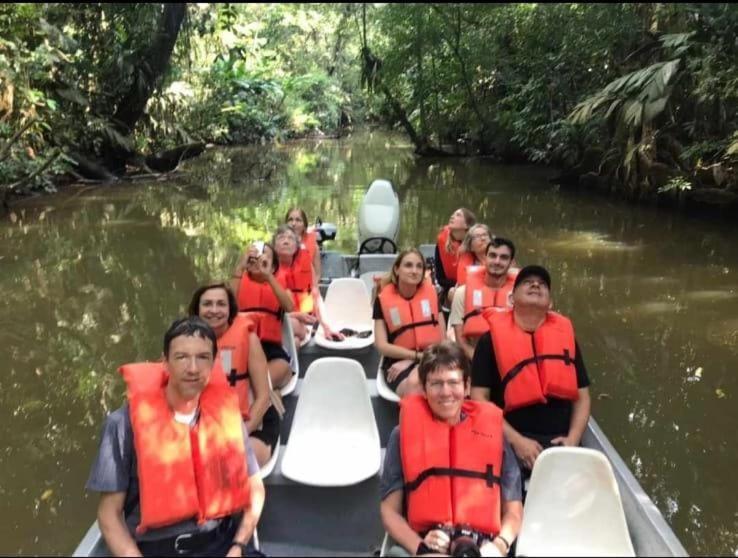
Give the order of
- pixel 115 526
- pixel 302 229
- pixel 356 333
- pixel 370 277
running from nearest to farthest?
pixel 115 526, pixel 356 333, pixel 302 229, pixel 370 277

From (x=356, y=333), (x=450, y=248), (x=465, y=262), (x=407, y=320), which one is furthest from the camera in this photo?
(x=450, y=248)

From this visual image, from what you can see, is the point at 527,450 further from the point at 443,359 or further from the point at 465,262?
the point at 465,262

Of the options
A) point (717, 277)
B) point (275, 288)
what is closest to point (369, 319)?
point (275, 288)

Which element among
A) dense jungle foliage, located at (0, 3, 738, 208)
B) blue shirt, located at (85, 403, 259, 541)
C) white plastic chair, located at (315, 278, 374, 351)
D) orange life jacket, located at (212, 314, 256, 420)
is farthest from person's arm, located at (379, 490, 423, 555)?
dense jungle foliage, located at (0, 3, 738, 208)

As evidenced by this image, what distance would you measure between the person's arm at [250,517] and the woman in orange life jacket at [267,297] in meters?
1.35

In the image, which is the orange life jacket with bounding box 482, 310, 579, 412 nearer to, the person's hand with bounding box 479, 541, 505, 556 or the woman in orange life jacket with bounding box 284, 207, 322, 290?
the person's hand with bounding box 479, 541, 505, 556

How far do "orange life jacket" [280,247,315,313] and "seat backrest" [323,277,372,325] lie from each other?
28 centimetres

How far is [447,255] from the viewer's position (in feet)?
16.8

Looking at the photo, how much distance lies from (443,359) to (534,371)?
2.20 feet

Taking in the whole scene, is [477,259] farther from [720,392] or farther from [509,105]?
[509,105]

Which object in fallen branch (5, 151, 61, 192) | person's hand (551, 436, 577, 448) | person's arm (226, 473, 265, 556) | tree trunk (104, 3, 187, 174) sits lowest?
person's hand (551, 436, 577, 448)

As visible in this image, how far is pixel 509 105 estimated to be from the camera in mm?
17547

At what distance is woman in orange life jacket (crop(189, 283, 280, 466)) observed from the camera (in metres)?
2.71

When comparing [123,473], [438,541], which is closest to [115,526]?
[123,473]
